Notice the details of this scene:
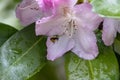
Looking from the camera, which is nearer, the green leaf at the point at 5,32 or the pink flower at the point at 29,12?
the pink flower at the point at 29,12

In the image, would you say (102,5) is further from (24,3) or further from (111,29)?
(24,3)

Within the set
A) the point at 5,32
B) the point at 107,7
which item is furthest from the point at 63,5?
the point at 5,32

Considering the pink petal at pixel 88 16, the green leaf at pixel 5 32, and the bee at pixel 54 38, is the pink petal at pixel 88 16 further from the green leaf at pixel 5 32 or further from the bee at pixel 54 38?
the green leaf at pixel 5 32

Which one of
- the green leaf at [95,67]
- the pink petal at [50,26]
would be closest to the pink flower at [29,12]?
the pink petal at [50,26]

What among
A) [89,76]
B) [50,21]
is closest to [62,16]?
[50,21]

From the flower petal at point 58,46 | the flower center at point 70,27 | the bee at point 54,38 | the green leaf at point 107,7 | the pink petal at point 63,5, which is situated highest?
the green leaf at point 107,7

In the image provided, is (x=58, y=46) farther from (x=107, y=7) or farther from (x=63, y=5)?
(x=107, y=7)

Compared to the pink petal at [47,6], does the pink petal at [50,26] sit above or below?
below

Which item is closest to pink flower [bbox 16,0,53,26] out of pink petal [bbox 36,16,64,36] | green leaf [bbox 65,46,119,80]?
pink petal [bbox 36,16,64,36]

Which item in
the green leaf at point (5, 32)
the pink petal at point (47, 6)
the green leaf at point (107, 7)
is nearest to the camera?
the green leaf at point (107, 7)
